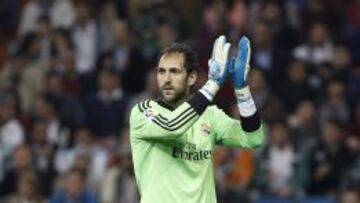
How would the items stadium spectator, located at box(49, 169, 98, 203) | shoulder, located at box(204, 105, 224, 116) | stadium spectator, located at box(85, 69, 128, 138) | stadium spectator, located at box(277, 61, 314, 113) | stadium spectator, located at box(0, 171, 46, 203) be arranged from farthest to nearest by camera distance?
stadium spectator, located at box(85, 69, 128, 138) → stadium spectator, located at box(277, 61, 314, 113) → stadium spectator, located at box(0, 171, 46, 203) → stadium spectator, located at box(49, 169, 98, 203) → shoulder, located at box(204, 105, 224, 116)

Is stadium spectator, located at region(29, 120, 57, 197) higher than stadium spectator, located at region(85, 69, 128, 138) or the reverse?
the reverse

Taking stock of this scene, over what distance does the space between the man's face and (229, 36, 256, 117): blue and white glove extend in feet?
1.01

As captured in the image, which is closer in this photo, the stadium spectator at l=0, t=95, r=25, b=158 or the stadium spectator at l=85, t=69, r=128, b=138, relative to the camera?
the stadium spectator at l=85, t=69, r=128, b=138

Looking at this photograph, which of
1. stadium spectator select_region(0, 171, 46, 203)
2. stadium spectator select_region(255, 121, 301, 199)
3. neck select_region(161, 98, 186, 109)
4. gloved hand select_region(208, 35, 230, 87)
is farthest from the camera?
stadium spectator select_region(0, 171, 46, 203)

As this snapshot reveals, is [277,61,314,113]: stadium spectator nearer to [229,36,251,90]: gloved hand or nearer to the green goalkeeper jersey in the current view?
the green goalkeeper jersey

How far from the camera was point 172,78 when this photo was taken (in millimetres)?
8875

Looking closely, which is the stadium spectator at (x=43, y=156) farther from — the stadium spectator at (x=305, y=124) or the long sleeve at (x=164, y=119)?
the long sleeve at (x=164, y=119)

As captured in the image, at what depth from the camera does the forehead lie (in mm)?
8898

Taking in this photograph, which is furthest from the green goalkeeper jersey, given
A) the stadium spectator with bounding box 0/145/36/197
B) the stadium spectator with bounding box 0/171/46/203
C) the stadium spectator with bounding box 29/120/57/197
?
the stadium spectator with bounding box 0/145/36/197

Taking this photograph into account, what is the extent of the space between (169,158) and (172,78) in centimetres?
53

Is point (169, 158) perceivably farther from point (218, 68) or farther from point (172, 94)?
point (218, 68)

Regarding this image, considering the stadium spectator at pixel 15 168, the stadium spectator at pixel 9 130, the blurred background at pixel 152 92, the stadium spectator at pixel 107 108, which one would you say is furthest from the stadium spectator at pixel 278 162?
the stadium spectator at pixel 9 130

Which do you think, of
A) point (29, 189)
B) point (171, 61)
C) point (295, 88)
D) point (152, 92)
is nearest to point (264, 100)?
point (295, 88)

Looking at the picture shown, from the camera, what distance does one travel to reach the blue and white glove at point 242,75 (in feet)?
29.5
